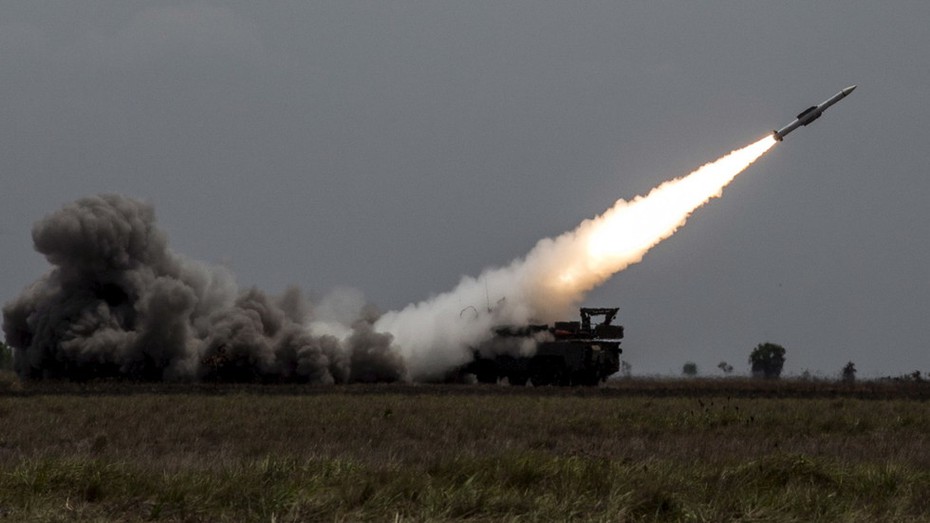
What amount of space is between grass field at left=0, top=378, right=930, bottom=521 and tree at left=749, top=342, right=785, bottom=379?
108 meters

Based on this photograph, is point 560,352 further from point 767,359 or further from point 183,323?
point 767,359

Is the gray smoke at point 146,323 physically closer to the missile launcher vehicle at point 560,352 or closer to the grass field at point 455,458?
the missile launcher vehicle at point 560,352

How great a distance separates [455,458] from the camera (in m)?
18.0

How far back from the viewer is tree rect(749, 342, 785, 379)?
145875 mm

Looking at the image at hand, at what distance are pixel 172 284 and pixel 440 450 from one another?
3953cm

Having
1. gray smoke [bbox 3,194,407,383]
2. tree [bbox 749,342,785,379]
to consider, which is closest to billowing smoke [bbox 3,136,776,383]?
gray smoke [bbox 3,194,407,383]

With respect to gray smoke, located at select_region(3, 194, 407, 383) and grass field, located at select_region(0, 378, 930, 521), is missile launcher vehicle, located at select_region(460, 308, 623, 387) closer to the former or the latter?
gray smoke, located at select_region(3, 194, 407, 383)

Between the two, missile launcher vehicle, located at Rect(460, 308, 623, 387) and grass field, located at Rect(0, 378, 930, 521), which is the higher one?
missile launcher vehicle, located at Rect(460, 308, 623, 387)

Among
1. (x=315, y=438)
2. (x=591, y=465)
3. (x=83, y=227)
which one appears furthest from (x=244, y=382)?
(x=591, y=465)

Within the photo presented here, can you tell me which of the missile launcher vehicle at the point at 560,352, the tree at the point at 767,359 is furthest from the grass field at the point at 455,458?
the tree at the point at 767,359

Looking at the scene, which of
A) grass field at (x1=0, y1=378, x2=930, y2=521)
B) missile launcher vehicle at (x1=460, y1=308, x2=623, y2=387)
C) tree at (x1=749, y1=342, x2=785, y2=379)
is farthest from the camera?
tree at (x1=749, y1=342, x2=785, y2=379)

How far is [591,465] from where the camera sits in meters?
17.3

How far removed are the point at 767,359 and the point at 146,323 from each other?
3986 inches

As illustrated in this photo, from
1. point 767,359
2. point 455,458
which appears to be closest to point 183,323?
point 455,458
